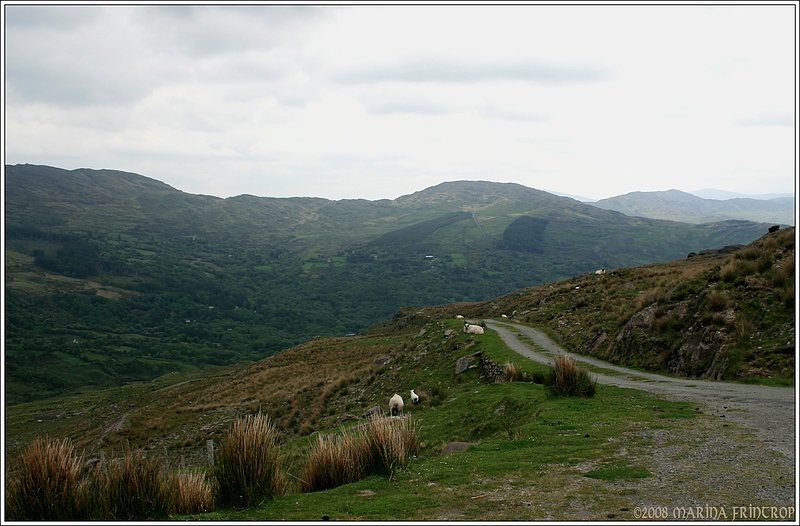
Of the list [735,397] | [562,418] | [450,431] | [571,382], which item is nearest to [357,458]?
[562,418]

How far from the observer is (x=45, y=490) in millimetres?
6871

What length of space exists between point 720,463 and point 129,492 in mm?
8956

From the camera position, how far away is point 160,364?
144500 millimetres

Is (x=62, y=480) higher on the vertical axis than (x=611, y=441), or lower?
higher

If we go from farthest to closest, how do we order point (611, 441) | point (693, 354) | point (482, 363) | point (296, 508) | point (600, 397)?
point (482, 363) → point (693, 354) → point (600, 397) → point (611, 441) → point (296, 508)

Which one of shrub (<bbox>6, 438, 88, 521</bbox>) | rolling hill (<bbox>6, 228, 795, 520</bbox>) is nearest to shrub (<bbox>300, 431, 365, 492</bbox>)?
rolling hill (<bbox>6, 228, 795, 520</bbox>)

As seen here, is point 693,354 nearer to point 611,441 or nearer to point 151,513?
point 611,441

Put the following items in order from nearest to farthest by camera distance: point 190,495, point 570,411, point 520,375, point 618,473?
1. point 190,495
2. point 618,473
3. point 570,411
4. point 520,375

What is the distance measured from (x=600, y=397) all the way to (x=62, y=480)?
1313cm

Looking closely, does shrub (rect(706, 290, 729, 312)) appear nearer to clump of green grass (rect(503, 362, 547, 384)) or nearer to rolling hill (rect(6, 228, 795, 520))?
rolling hill (rect(6, 228, 795, 520))

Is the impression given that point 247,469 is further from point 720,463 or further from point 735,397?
point 735,397

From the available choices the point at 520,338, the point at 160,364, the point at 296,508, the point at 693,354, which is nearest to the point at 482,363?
the point at 520,338

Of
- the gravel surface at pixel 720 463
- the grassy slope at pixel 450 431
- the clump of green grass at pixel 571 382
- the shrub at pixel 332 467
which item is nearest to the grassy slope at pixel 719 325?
the gravel surface at pixel 720 463

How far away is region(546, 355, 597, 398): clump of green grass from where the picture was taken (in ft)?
49.9
